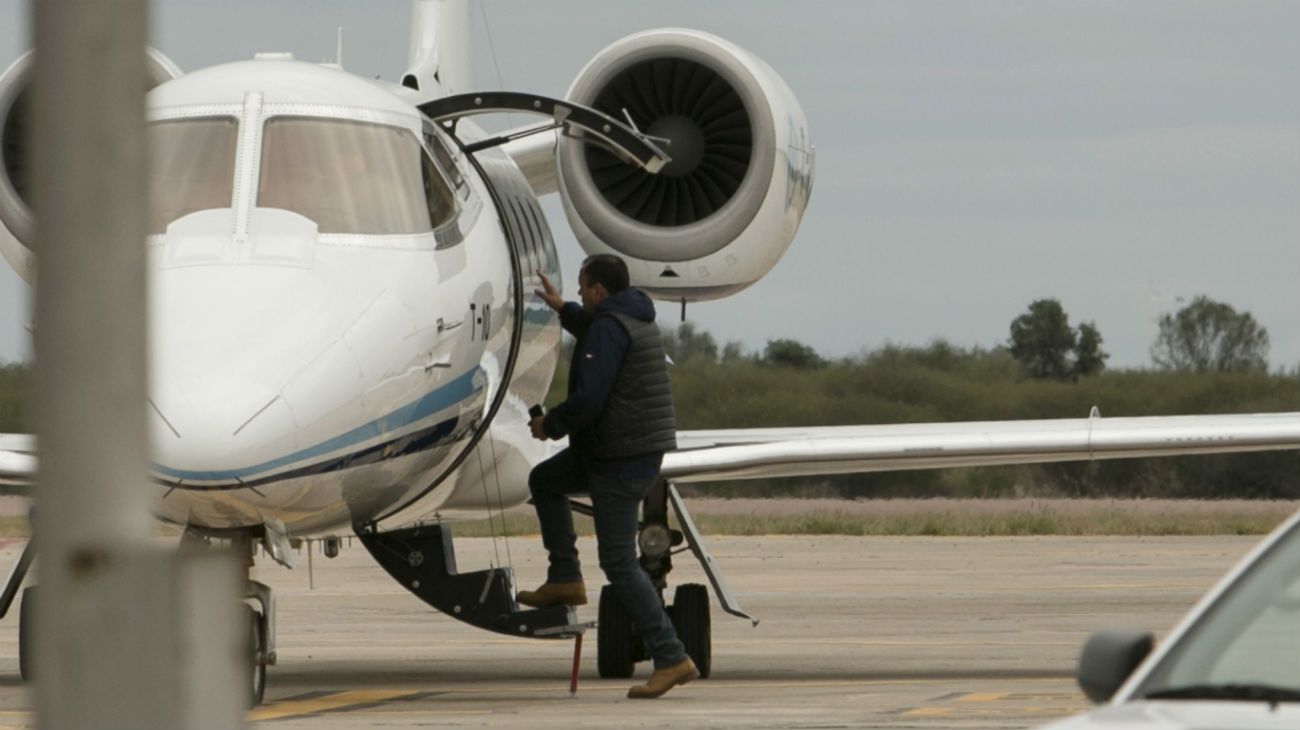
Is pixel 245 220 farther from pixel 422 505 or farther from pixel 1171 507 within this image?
pixel 1171 507

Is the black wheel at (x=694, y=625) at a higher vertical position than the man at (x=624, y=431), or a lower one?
lower

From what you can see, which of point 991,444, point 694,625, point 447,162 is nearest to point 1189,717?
point 447,162

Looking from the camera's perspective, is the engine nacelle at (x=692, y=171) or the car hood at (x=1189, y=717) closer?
the car hood at (x=1189, y=717)

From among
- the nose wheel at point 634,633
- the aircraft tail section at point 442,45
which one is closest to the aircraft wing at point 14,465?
the nose wheel at point 634,633

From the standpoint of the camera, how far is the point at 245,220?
1009 centimetres

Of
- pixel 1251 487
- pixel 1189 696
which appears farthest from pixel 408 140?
pixel 1251 487

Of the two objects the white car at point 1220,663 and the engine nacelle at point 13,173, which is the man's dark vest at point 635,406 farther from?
the white car at point 1220,663

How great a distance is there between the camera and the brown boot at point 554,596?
38.2 ft

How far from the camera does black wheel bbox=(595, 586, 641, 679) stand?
12727mm

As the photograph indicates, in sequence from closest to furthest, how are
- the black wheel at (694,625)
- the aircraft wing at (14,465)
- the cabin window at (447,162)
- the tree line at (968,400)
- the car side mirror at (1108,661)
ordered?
the car side mirror at (1108,661) → the cabin window at (447,162) → the aircraft wing at (14,465) → the black wheel at (694,625) → the tree line at (968,400)

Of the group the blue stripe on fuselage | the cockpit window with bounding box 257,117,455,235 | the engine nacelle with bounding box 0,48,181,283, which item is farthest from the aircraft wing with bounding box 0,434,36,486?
the blue stripe on fuselage

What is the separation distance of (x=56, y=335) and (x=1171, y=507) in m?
39.3

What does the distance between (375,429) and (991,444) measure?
4961mm

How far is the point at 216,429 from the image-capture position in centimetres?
860
